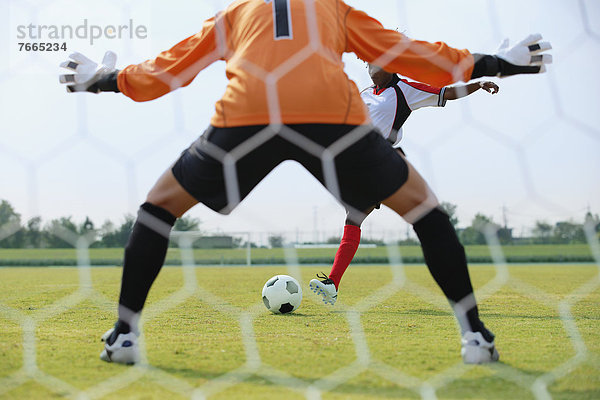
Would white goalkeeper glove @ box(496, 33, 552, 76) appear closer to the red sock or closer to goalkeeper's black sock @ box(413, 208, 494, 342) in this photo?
goalkeeper's black sock @ box(413, 208, 494, 342)

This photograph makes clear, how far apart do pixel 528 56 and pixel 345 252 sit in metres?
2.15

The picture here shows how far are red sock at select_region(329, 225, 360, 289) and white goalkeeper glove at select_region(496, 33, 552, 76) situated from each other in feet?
6.67

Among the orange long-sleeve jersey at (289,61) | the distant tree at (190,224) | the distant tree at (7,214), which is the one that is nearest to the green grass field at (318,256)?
the distant tree at (190,224)

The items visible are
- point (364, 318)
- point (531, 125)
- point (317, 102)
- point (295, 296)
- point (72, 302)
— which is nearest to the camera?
point (317, 102)

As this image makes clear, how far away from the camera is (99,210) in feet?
8.38

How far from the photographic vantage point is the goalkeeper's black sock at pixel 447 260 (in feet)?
6.89

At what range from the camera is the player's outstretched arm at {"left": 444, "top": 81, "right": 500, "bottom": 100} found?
128 inches

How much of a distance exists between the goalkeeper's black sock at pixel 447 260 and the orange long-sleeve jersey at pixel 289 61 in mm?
497

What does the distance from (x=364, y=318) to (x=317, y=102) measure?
186cm

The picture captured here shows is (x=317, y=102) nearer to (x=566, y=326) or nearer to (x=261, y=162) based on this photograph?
(x=261, y=162)

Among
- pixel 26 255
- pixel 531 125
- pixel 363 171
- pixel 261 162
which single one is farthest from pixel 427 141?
pixel 26 255

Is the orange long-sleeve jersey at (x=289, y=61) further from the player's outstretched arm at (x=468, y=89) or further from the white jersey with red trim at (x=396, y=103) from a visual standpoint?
the white jersey with red trim at (x=396, y=103)

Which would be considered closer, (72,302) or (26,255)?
(72,302)

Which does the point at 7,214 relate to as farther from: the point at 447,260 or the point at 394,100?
the point at 394,100
